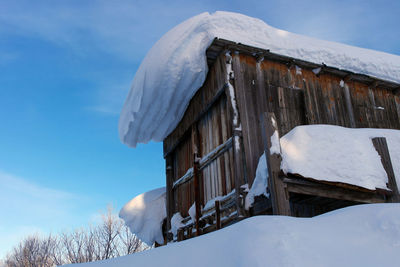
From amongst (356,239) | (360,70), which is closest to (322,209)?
(360,70)

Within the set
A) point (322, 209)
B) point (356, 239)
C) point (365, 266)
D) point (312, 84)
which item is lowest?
point (365, 266)

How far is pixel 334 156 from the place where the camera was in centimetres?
606

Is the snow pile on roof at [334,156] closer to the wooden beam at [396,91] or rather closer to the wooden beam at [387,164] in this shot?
the wooden beam at [387,164]

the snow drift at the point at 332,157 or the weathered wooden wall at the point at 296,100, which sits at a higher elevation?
the weathered wooden wall at the point at 296,100

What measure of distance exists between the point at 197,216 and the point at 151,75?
132 inches

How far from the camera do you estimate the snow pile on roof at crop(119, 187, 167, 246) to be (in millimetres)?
12570

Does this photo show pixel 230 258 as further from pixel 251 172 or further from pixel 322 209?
pixel 322 209

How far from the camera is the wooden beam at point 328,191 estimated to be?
19.2ft

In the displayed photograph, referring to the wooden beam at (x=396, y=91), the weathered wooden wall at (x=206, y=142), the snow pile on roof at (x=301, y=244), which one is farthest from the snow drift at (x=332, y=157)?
the wooden beam at (x=396, y=91)

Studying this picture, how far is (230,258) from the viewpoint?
8.61 ft

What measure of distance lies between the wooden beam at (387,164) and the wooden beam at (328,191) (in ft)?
0.89

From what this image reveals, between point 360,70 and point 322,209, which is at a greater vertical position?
point 360,70

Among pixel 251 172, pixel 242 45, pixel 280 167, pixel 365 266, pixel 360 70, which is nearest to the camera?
pixel 365 266

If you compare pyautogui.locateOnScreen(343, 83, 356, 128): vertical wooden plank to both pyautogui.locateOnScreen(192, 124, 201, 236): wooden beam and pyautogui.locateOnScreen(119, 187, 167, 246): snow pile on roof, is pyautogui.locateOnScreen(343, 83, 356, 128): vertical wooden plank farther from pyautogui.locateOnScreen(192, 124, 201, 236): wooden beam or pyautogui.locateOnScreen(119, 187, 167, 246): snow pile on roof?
pyautogui.locateOnScreen(119, 187, 167, 246): snow pile on roof
